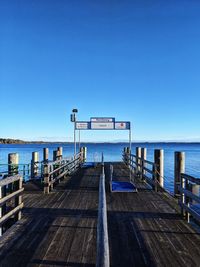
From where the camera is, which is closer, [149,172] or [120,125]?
[149,172]

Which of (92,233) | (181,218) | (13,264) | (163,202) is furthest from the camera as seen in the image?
(163,202)

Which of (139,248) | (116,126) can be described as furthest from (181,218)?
(116,126)

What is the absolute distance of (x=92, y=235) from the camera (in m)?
5.39

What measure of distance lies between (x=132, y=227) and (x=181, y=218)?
5.03ft

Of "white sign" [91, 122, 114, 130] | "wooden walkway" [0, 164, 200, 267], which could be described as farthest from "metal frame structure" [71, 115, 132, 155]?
"wooden walkway" [0, 164, 200, 267]

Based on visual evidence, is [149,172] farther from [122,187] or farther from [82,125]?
[82,125]

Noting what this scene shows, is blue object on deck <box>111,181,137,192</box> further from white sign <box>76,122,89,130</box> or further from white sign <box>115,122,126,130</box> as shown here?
white sign <box>76,122,89,130</box>

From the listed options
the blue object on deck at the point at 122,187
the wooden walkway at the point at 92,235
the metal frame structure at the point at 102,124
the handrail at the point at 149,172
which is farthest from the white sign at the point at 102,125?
the wooden walkway at the point at 92,235

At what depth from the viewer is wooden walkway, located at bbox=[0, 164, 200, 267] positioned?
4.30 meters

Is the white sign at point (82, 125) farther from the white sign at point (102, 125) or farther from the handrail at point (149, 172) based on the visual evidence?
the handrail at point (149, 172)

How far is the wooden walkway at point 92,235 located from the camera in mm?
4301

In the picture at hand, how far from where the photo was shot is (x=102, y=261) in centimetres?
Answer: 246

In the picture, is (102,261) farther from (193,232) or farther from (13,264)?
(193,232)

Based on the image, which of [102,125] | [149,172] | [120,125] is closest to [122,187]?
[149,172]
